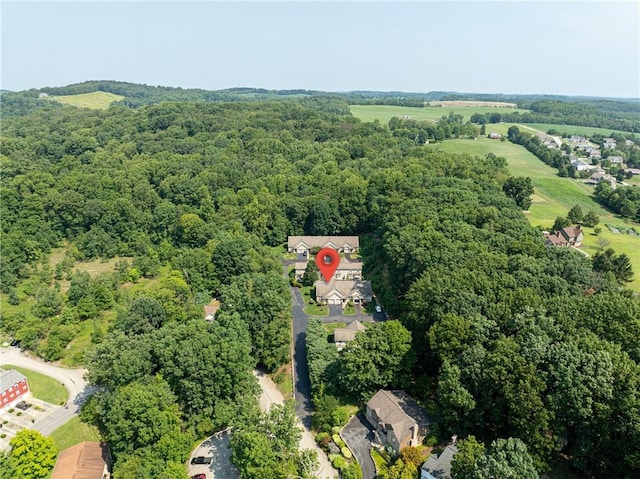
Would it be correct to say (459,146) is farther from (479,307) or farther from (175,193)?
(479,307)

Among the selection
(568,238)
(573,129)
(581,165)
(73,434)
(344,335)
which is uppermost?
(573,129)

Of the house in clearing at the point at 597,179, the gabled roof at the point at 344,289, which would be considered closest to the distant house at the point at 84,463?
the gabled roof at the point at 344,289

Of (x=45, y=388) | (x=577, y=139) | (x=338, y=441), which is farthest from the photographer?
(x=577, y=139)

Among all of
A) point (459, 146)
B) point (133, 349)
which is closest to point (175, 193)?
point (133, 349)

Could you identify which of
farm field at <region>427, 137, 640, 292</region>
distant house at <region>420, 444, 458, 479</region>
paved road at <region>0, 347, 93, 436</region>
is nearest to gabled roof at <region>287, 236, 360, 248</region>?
farm field at <region>427, 137, 640, 292</region>

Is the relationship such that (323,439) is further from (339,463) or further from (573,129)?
(573,129)

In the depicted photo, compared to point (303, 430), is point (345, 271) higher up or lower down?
higher up

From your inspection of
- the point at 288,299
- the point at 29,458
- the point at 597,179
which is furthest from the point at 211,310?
the point at 597,179
